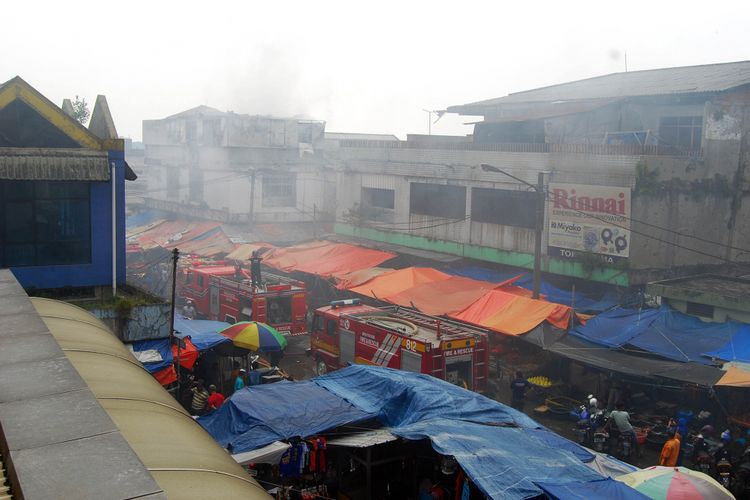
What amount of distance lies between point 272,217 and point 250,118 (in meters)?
9.34

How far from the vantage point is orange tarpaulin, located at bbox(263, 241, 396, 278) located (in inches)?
1097

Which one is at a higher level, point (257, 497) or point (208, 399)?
point (257, 497)

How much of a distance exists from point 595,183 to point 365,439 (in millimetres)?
15590

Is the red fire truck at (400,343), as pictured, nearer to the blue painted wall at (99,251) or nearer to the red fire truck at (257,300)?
the red fire truck at (257,300)

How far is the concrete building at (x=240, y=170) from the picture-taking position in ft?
146

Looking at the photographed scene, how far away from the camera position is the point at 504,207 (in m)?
27.0

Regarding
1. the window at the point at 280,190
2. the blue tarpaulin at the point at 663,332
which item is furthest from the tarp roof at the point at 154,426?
the window at the point at 280,190

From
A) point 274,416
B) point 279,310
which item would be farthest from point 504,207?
point 274,416

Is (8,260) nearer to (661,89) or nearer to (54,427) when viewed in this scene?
(54,427)

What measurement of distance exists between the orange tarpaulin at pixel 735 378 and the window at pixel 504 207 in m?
11.5

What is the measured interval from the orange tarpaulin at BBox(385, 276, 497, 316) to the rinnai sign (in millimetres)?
3340

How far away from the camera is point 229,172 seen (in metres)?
45.1

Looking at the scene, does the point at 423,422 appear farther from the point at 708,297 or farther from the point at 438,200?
the point at 438,200

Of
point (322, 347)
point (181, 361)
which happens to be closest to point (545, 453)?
point (181, 361)
